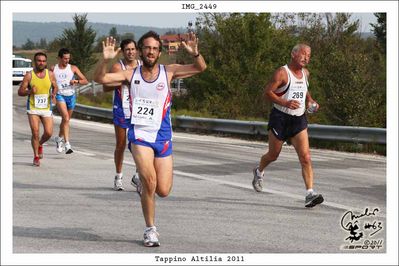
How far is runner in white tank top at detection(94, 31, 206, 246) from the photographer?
760cm

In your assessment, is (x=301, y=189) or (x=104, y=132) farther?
(x=104, y=132)

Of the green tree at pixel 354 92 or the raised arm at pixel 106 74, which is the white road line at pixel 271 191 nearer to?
the raised arm at pixel 106 74

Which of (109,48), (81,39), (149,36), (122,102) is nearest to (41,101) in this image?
(122,102)

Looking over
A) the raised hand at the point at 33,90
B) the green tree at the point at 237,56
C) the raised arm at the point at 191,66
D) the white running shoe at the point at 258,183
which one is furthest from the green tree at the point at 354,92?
the raised arm at the point at 191,66

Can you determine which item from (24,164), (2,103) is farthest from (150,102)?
(24,164)

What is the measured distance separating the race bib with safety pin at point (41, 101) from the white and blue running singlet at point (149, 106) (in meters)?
7.20

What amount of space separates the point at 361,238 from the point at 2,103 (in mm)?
5347

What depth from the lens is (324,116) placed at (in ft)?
74.2

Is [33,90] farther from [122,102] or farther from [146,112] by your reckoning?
[146,112]

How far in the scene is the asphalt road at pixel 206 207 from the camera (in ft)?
→ 25.8

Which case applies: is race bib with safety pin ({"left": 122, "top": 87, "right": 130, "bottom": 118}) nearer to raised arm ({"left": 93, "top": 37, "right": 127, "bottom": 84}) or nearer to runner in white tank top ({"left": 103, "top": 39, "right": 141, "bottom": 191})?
runner in white tank top ({"left": 103, "top": 39, "right": 141, "bottom": 191})

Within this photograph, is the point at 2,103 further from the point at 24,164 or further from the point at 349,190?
the point at 349,190

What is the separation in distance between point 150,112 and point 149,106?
0.07m

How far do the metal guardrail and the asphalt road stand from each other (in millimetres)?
471
